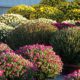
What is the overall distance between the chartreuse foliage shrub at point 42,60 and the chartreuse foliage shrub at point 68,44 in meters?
1.54

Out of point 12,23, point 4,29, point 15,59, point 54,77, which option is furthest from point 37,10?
point 15,59

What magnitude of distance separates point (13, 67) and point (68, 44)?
3.23m

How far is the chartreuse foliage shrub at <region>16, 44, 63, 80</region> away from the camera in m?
10.1

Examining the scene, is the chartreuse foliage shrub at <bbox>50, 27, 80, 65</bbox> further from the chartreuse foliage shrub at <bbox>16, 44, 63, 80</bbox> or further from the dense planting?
the chartreuse foliage shrub at <bbox>16, 44, 63, 80</bbox>

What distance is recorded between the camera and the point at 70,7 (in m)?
22.7

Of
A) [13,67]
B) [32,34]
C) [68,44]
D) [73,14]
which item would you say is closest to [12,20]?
[32,34]

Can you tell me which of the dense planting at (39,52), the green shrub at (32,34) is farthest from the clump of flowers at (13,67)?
the green shrub at (32,34)

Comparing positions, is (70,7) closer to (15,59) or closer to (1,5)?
(1,5)

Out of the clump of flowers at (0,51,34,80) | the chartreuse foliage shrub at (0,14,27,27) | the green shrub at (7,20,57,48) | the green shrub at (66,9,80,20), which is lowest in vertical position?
the green shrub at (66,9,80,20)

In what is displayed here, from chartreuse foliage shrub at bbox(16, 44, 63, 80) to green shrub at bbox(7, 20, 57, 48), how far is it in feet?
8.31

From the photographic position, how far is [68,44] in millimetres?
11852

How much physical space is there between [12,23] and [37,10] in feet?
14.2

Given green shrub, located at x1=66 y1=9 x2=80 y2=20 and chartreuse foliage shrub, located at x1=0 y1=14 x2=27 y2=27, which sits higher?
chartreuse foliage shrub, located at x1=0 y1=14 x2=27 y2=27

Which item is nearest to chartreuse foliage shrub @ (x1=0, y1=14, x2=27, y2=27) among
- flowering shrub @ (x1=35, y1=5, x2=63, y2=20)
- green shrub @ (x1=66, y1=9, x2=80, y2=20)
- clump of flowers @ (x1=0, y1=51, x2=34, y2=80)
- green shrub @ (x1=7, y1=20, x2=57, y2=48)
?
flowering shrub @ (x1=35, y1=5, x2=63, y2=20)
